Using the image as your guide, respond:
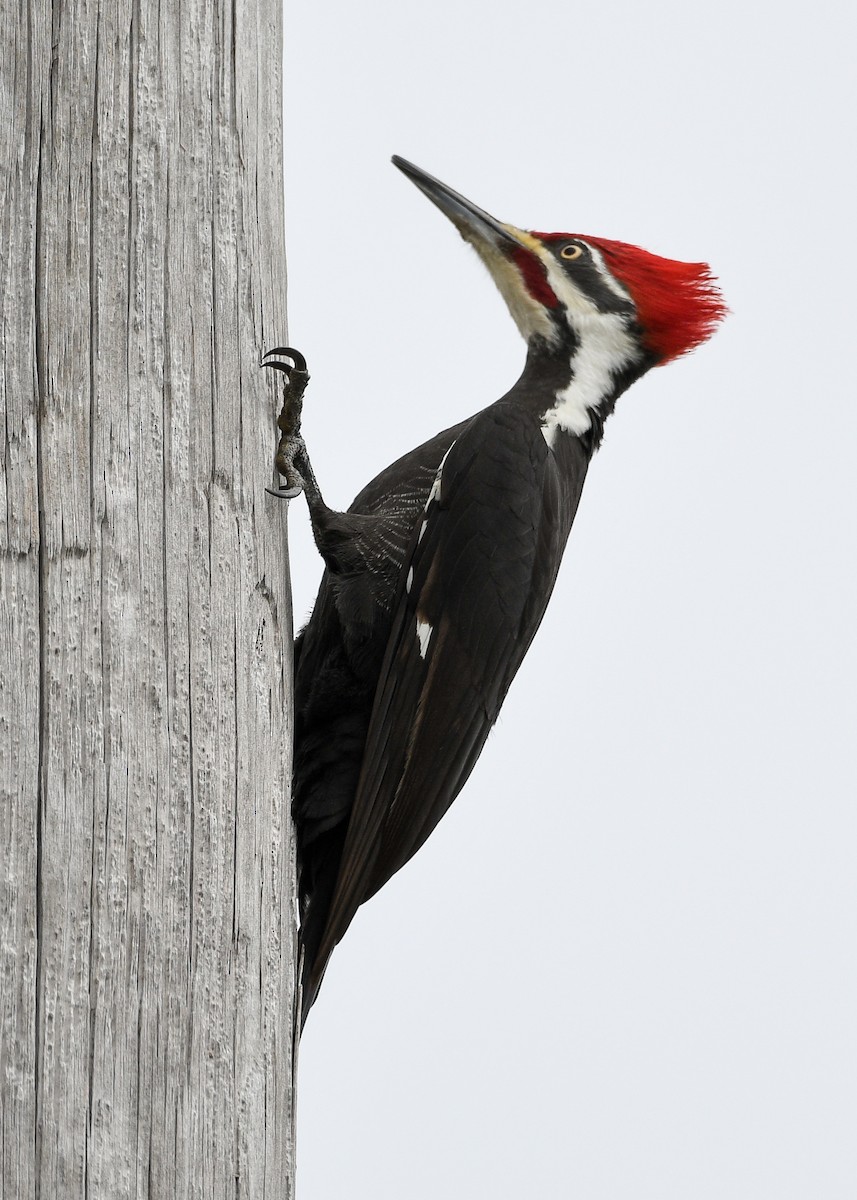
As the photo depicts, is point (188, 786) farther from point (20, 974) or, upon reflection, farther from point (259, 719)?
point (20, 974)

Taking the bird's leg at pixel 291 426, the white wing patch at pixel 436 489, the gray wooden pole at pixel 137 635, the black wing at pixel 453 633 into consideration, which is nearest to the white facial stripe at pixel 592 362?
the black wing at pixel 453 633

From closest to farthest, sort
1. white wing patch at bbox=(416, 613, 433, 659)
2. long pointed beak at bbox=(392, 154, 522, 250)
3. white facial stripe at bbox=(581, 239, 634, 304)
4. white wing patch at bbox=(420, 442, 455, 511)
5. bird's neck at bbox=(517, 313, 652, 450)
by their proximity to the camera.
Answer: white wing patch at bbox=(416, 613, 433, 659) < white wing patch at bbox=(420, 442, 455, 511) < bird's neck at bbox=(517, 313, 652, 450) < long pointed beak at bbox=(392, 154, 522, 250) < white facial stripe at bbox=(581, 239, 634, 304)

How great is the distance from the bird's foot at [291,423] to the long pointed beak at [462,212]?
46.0 inches

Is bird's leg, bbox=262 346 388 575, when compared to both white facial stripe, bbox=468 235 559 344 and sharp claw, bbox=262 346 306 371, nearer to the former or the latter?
sharp claw, bbox=262 346 306 371

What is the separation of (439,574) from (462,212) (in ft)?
3.80

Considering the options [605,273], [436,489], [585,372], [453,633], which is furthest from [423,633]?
[605,273]

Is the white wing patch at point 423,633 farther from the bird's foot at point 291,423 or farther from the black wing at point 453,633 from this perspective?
the bird's foot at point 291,423

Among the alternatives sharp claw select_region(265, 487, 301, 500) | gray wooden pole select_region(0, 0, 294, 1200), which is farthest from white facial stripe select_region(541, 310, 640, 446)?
gray wooden pole select_region(0, 0, 294, 1200)

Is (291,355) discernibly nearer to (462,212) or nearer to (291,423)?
(291,423)

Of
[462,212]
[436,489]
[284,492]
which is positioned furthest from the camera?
[462,212]

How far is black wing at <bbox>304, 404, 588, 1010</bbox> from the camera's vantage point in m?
2.69

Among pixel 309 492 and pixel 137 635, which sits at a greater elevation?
pixel 309 492

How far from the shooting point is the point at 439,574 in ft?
9.59

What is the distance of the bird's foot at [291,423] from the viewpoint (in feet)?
7.70
